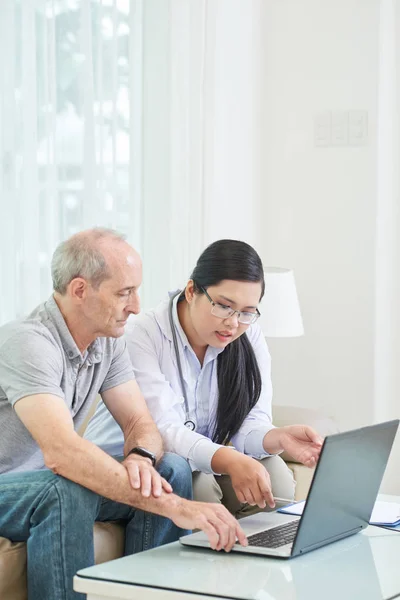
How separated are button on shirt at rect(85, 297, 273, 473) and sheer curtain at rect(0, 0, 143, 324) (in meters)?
0.76

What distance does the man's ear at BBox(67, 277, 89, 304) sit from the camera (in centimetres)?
198

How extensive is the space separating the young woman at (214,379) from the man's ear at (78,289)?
Result: 30cm

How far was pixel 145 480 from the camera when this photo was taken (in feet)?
5.78

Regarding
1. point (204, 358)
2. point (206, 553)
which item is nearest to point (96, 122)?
point (204, 358)

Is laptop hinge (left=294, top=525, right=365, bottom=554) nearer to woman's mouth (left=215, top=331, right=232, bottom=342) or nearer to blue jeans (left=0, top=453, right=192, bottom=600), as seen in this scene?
blue jeans (left=0, top=453, right=192, bottom=600)

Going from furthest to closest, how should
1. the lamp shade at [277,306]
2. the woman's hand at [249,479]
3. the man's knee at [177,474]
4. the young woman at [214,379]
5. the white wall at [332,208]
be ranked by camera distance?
the white wall at [332,208]
the lamp shade at [277,306]
the young woman at [214,379]
the man's knee at [177,474]
the woman's hand at [249,479]

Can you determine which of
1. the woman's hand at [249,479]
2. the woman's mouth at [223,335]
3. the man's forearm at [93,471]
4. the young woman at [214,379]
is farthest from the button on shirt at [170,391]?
the man's forearm at [93,471]

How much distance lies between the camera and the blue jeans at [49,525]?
1.74m

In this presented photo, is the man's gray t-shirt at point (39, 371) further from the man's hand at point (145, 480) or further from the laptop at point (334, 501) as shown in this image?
the laptop at point (334, 501)

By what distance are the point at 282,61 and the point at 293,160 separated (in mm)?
374

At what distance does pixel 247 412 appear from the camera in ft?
7.62

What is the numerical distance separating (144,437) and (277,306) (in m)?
1.22

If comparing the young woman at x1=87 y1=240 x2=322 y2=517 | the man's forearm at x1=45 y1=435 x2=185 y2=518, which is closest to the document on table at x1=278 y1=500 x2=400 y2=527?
the young woman at x1=87 y1=240 x2=322 y2=517

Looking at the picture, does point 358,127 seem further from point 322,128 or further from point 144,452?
point 144,452
